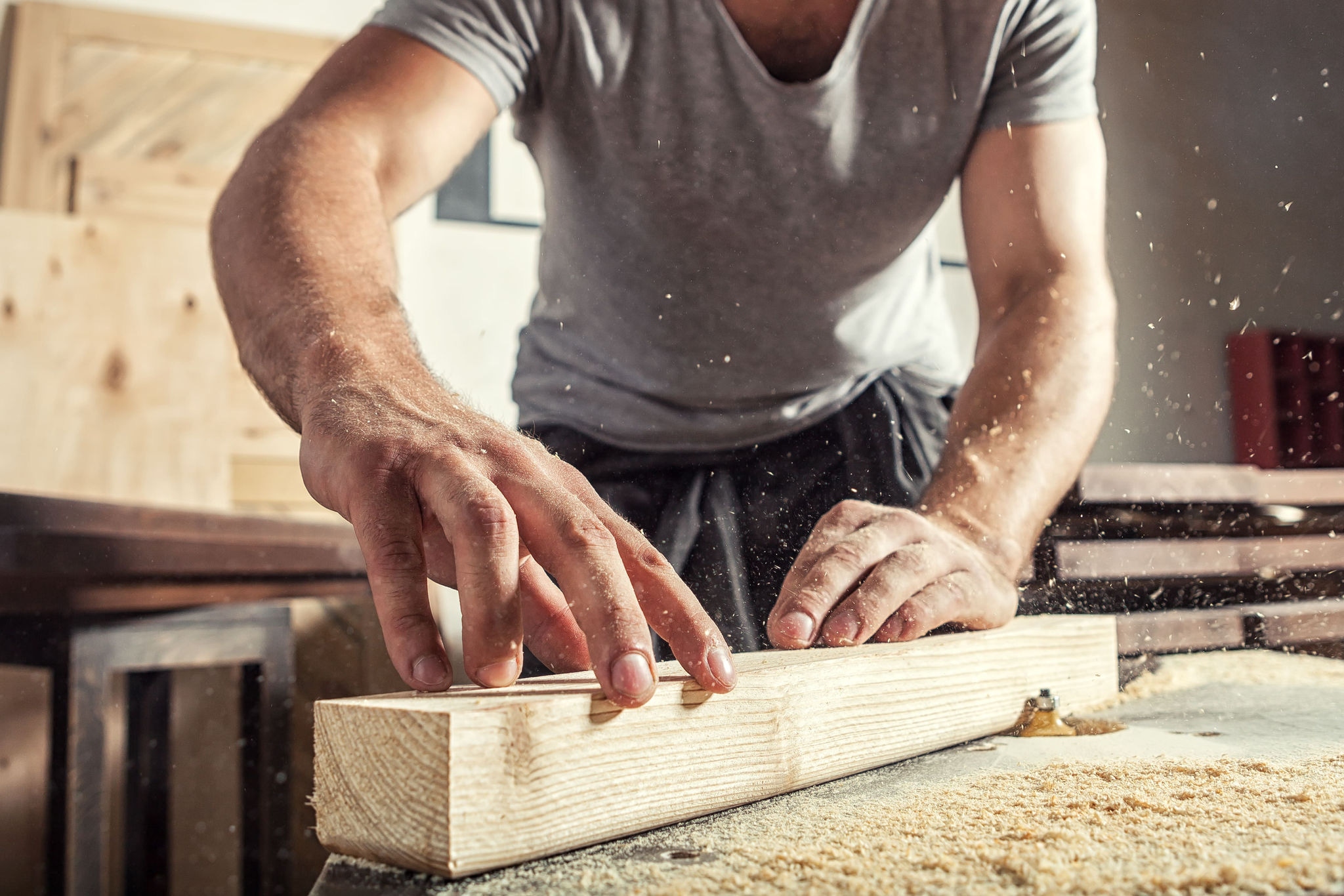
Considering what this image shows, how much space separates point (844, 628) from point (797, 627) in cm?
3

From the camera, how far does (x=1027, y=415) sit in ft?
2.76

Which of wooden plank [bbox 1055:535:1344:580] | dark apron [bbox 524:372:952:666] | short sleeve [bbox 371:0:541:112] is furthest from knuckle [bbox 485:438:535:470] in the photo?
wooden plank [bbox 1055:535:1344:580]

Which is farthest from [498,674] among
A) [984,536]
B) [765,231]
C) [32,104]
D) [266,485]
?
[32,104]

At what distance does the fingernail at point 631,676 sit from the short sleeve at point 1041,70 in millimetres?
687

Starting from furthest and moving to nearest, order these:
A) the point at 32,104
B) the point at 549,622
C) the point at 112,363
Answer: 1. the point at 32,104
2. the point at 112,363
3. the point at 549,622

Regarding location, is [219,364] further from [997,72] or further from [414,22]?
[997,72]

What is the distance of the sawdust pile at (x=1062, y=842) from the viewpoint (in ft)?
1.03

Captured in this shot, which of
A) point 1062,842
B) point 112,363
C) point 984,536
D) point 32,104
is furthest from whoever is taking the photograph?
point 32,104

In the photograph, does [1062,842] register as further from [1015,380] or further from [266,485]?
[266,485]

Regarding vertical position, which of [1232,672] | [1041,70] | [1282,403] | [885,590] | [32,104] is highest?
[32,104]

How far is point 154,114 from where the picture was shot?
176 centimetres

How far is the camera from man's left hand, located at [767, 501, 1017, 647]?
0.59 metres

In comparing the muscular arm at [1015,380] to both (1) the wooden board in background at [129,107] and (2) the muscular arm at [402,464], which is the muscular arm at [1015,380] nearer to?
(2) the muscular arm at [402,464]

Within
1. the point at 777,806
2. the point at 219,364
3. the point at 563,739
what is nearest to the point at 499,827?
the point at 563,739
